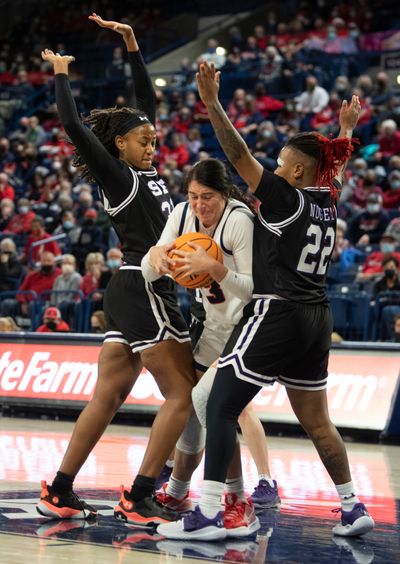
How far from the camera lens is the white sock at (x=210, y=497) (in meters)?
5.06

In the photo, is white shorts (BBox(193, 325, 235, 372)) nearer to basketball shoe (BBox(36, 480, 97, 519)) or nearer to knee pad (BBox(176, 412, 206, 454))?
knee pad (BBox(176, 412, 206, 454))

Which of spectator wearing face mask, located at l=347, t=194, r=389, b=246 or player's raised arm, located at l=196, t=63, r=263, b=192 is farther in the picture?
spectator wearing face mask, located at l=347, t=194, r=389, b=246

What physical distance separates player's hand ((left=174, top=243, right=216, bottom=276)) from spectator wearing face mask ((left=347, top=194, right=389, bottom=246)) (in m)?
11.0

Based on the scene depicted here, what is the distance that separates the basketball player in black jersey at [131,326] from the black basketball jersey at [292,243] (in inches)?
25.2

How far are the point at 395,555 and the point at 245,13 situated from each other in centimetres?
2526

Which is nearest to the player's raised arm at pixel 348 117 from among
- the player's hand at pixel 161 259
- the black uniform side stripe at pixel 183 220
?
the black uniform side stripe at pixel 183 220

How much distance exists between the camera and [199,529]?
5105 mm

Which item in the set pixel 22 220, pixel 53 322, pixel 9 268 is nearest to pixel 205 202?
pixel 53 322

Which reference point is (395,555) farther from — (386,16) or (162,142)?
(386,16)

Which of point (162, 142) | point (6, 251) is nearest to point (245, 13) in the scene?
point (162, 142)

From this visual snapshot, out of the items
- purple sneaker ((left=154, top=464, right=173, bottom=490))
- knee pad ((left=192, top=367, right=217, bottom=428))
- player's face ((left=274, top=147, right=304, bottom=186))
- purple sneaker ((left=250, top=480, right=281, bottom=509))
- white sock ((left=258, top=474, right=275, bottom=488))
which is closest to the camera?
knee pad ((left=192, top=367, right=217, bottom=428))

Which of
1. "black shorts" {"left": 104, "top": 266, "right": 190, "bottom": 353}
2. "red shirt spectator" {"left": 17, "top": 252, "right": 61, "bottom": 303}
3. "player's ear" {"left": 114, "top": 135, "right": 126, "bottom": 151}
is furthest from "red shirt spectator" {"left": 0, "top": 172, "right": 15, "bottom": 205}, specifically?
"black shorts" {"left": 104, "top": 266, "right": 190, "bottom": 353}

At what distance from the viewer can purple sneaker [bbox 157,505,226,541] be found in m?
5.11

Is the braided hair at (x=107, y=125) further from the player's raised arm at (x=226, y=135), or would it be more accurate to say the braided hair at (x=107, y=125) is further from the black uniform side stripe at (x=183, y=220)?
the player's raised arm at (x=226, y=135)
